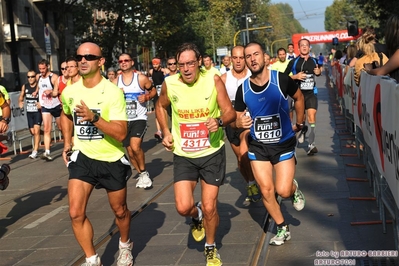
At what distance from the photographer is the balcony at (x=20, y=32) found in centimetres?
4119

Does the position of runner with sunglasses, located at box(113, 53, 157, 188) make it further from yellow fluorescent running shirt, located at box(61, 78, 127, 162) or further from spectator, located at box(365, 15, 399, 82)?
spectator, located at box(365, 15, 399, 82)

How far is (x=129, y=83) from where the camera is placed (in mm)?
11289

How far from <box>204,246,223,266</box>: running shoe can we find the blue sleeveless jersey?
4.39 feet

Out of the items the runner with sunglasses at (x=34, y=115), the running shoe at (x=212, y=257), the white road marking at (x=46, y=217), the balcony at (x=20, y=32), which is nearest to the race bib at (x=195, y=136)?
the running shoe at (x=212, y=257)

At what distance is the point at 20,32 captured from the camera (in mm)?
41812

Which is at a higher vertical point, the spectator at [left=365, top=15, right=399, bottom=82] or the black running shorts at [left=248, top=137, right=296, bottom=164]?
the spectator at [left=365, top=15, right=399, bottom=82]

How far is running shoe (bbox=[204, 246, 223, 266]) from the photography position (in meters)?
5.98

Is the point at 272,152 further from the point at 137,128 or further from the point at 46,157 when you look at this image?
the point at 46,157

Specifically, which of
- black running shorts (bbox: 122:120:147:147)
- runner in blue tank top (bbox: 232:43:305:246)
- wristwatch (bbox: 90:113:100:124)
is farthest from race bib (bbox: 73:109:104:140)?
black running shorts (bbox: 122:120:147:147)

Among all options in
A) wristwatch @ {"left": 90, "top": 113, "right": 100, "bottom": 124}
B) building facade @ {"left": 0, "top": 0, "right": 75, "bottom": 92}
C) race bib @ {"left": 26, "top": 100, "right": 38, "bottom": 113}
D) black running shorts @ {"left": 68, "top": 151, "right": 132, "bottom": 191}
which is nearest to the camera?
wristwatch @ {"left": 90, "top": 113, "right": 100, "bottom": 124}

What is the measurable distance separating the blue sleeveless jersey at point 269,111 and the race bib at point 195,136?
80cm

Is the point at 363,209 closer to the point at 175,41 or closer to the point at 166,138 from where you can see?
the point at 166,138

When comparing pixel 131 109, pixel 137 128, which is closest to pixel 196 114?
pixel 137 128

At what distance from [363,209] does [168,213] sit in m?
2.26
